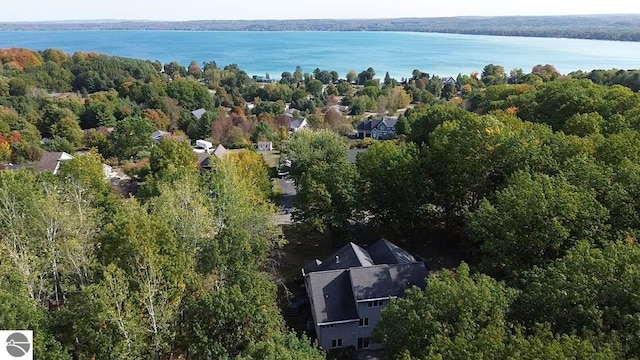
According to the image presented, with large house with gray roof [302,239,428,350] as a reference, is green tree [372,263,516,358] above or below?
above

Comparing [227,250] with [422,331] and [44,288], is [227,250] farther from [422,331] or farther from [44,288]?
[422,331]

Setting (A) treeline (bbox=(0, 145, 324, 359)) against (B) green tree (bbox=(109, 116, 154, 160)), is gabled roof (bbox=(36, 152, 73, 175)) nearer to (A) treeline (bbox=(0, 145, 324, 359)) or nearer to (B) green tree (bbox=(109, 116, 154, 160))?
(B) green tree (bbox=(109, 116, 154, 160))

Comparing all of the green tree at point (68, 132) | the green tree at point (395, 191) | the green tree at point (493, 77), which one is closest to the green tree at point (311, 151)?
the green tree at point (395, 191)

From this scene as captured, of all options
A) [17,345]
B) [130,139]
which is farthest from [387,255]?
[130,139]

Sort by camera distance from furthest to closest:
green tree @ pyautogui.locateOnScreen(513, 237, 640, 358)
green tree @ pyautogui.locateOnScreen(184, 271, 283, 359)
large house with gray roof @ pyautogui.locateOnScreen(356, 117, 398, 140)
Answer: large house with gray roof @ pyautogui.locateOnScreen(356, 117, 398, 140)
green tree @ pyautogui.locateOnScreen(184, 271, 283, 359)
green tree @ pyautogui.locateOnScreen(513, 237, 640, 358)

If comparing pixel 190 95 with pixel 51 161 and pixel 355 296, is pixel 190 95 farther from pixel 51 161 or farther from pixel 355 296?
pixel 355 296

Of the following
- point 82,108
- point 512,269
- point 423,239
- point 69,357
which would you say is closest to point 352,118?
point 82,108

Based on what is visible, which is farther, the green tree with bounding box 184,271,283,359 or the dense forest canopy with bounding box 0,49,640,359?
the green tree with bounding box 184,271,283,359

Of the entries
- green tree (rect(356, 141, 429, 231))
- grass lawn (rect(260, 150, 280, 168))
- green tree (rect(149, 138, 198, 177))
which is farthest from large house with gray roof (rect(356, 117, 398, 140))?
green tree (rect(356, 141, 429, 231))
